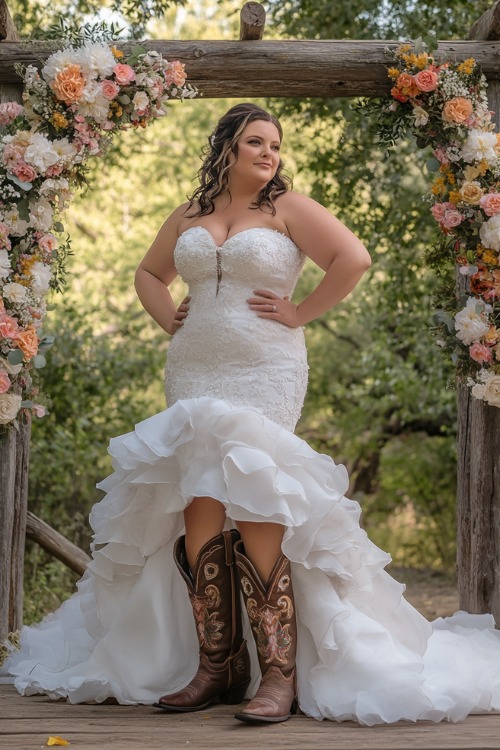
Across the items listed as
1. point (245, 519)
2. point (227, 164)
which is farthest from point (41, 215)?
point (245, 519)

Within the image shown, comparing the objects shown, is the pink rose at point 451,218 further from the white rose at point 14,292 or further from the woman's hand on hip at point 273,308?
the white rose at point 14,292

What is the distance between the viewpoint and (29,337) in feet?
13.4

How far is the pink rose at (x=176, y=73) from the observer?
4.18m

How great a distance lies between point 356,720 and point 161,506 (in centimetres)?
99

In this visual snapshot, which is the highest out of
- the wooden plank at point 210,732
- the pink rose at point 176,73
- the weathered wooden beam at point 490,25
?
the weathered wooden beam at point 490,25

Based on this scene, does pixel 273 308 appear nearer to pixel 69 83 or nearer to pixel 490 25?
pixel 69 83

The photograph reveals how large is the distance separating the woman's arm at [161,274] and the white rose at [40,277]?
0.39 meters

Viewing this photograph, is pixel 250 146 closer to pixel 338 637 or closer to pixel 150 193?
pixel 338 637

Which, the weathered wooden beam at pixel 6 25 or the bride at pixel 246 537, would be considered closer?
the bride at pixel 246 537

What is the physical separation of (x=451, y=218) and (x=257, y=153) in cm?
97

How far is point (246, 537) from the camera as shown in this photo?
134 inches

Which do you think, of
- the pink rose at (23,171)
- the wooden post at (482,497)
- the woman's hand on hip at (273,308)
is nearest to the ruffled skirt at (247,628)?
the woman's hand on hip at (273,308)

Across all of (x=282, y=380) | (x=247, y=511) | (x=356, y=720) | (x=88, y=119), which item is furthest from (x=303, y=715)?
(x=88, y=119)

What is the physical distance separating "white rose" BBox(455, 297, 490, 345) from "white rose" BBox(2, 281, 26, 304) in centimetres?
179
